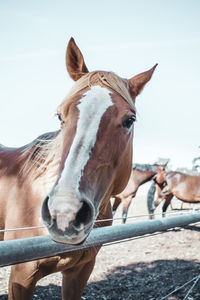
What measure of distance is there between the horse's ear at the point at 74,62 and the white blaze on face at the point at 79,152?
0.55 m

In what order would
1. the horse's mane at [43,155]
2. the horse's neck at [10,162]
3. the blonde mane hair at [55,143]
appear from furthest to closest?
the horse's neck at [10,162] → the horse's mane at [43,155] → the blonde mane hair at [55,143]

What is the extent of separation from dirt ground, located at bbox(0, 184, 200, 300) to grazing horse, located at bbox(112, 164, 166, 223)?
6.77 ft

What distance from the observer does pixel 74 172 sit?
115 centimetres

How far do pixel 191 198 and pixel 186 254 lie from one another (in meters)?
4.09

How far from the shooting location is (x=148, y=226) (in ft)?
5.03

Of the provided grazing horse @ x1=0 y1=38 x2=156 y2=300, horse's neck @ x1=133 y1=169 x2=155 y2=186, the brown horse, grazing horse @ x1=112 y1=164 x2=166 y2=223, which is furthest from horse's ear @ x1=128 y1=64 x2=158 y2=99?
the brown horse

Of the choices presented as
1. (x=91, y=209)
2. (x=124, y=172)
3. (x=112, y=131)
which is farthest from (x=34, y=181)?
(x=91, y=209)

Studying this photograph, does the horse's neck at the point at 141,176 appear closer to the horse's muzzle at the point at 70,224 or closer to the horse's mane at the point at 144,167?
the horse's mane at the point at 144,167

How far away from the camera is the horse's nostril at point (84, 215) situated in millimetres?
1042

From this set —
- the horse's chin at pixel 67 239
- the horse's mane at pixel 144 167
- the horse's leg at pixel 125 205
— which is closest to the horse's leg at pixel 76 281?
the horse's chin at pixel 67 239

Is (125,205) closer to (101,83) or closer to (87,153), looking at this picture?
(101,83)

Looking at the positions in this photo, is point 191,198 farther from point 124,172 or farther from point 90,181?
point 90,181

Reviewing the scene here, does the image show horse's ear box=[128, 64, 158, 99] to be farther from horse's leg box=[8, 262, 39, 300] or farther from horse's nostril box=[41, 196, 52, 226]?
horse's leg box=[8, 262, 39, 300]

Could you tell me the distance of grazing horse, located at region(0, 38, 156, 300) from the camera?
106 cm
